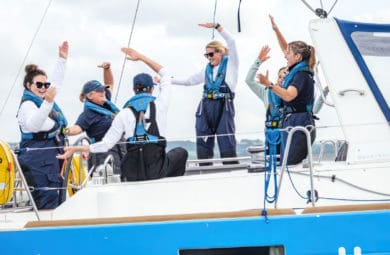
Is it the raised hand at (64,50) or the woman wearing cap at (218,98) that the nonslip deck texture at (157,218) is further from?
the woman wearing cap at (218,98)

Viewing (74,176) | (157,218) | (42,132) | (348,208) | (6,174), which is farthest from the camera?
(74,176)

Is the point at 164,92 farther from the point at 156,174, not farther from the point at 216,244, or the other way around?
the point at 216,244

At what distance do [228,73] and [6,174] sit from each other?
252cm

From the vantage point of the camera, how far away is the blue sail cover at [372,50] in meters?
5.32

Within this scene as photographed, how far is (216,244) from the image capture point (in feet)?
14.8

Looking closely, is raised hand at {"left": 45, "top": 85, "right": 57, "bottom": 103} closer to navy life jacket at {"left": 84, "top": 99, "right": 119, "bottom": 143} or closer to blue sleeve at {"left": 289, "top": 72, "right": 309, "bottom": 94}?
navy life jacket at {"left": 84, "top": 99, "right": 119, "bottom": 143}

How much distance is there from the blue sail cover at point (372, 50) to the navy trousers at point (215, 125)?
5.70ft

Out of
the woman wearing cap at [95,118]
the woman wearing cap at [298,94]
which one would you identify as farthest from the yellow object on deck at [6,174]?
the woman wearing cap at [298,94]

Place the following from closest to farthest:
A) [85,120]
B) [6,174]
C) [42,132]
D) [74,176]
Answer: [6,174] → [42,132] → [74,176] → [85,120]

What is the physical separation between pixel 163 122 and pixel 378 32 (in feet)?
5.81

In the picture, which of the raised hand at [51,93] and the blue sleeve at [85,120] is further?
the blue sleeve at [85,120]

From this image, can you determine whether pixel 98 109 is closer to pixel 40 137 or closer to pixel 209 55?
pixel 40 137

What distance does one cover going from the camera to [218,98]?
6848 mm

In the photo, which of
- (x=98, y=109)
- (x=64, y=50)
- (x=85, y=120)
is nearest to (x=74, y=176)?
(x=85, y=120)
